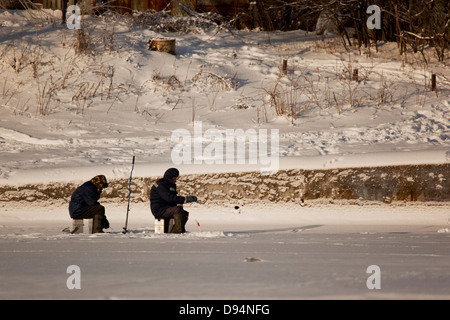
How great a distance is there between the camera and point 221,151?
44.0ft

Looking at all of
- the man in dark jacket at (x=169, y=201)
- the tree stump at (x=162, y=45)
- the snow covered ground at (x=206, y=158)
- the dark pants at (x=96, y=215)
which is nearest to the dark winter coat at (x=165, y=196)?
the man in dark jacket at (x=169, y=201)

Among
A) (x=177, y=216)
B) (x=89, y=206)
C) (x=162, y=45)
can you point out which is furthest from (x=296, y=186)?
(x=162, y=45)

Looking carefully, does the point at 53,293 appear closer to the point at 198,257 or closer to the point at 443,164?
the point at 198,257

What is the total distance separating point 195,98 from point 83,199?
8.32 m

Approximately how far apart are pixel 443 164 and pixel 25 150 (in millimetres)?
9267

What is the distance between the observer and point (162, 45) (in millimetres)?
19625

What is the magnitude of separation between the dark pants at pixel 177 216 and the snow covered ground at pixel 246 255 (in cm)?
→ 60

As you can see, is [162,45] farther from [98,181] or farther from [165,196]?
[165,196]

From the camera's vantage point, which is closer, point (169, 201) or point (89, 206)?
point (169, 201)

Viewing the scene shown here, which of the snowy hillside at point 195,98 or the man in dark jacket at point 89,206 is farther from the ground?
the snowy hillside at point 195,98

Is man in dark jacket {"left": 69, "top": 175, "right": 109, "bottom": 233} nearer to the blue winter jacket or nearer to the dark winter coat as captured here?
the blue winter jacket

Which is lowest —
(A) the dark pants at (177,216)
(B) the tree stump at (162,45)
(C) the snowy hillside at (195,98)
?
(A) the dark pants at (177,216)

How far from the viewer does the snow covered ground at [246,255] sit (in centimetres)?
474

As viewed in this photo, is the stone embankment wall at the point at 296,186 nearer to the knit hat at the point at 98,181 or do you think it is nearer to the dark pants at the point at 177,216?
the knit hat at the point at 98,181
